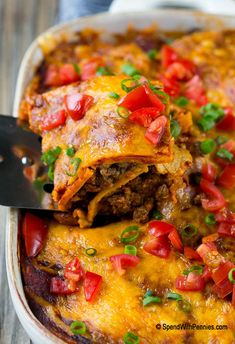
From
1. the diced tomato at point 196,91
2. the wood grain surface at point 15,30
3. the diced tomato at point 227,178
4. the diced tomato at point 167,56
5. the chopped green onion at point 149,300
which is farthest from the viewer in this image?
the wood grain surface at point 15,30

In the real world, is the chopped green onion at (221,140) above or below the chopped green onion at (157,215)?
above

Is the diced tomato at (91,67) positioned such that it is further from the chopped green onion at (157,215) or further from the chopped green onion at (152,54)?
the chopped green onion at (157,215)

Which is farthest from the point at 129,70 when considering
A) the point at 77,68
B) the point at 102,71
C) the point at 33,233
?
the point at 33,233

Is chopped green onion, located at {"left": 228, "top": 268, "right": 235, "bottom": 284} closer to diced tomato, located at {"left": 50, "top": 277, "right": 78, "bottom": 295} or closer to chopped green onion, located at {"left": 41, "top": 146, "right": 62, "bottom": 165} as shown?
diced tomato, located at {"left": 50, "top": 277, "right": 78, "bottom": 295}

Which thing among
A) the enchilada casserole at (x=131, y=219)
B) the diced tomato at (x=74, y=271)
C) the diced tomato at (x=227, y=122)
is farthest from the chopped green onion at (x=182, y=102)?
the diced tomato at (x=74, y=271)

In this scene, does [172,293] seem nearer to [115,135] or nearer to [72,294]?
[72,294]

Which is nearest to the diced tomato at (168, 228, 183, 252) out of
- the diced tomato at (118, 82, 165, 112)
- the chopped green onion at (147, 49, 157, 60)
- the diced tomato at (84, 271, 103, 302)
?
the diced tomato at (84, 271, 103, 302)

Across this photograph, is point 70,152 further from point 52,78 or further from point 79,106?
point 52,78
